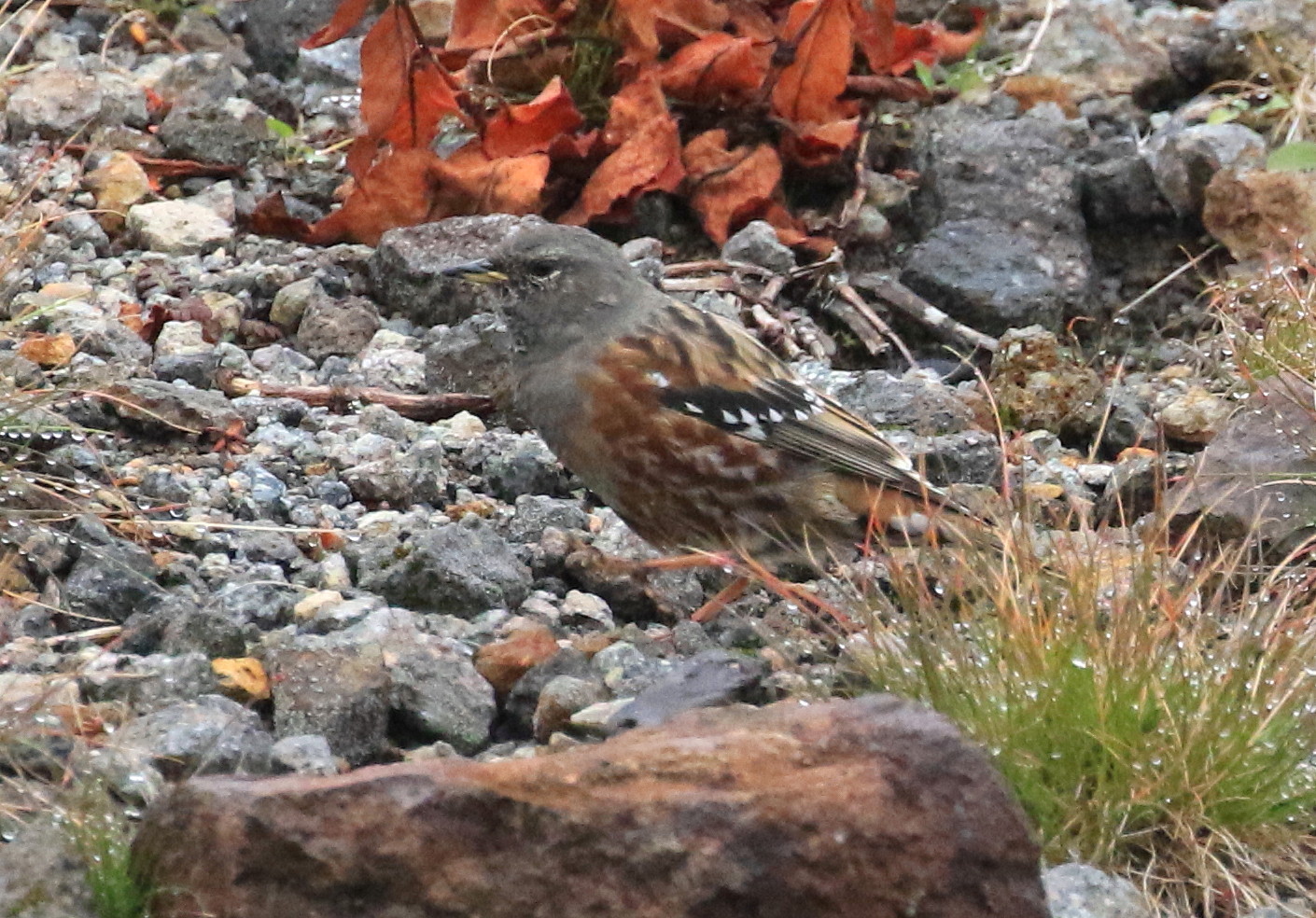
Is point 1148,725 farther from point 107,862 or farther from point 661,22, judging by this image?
point 661,22

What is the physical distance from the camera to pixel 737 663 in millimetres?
3979

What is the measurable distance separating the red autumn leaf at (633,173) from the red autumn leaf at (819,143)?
49cm

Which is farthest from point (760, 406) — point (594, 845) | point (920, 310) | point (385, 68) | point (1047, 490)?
point (594, 845)

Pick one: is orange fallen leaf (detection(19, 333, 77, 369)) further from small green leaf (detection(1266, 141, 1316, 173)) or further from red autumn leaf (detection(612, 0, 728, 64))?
small green leaf (detection(1266, 141, 1316, 173))

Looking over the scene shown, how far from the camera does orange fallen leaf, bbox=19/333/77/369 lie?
549cm

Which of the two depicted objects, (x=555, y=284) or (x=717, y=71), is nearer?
(x=555, y=284)

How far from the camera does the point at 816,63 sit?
7.03 m

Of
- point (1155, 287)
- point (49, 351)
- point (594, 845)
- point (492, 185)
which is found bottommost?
point (1155, 287)

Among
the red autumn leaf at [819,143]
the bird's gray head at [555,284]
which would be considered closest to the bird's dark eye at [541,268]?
the bird's gray head at [555,284]

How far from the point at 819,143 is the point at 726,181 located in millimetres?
402

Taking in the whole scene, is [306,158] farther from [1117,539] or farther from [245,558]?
[1117,539]

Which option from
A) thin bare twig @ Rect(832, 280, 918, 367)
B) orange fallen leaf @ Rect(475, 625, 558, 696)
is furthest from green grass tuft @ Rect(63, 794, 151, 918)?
thin bare twig @ Rect(832, 280, 918, 367)

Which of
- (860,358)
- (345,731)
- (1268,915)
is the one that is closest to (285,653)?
(345,731)

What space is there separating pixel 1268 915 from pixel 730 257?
3.85 m
